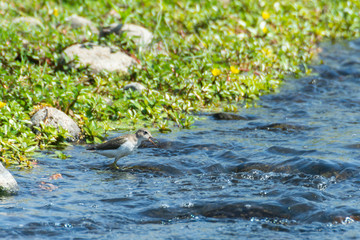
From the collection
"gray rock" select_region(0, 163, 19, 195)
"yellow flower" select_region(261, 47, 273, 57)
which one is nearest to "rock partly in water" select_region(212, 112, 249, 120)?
"yellow flower" select_region(261, 47, 273, 57)

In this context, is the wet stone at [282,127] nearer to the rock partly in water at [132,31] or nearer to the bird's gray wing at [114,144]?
the bird's gray wing at [114,144]

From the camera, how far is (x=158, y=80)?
40.9ft

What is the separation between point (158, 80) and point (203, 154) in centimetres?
332

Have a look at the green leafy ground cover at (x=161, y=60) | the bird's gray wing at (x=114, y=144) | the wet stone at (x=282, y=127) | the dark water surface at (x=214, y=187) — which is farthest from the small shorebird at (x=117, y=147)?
the wet stone at (x=282, y=127)

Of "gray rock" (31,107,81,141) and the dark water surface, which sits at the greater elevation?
"gray rock" (31,107,81,141)

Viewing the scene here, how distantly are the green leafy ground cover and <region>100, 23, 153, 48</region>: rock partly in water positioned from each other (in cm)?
27

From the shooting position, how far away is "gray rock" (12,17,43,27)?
14384 mm

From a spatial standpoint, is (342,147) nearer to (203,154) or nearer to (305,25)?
(203,154)

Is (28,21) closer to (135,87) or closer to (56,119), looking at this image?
(135,87)

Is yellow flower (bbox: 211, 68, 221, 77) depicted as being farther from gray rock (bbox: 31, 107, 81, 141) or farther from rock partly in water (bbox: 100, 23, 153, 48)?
gray rock (bbox: 31, 107, 81, 141)

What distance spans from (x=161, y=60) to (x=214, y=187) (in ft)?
18.7

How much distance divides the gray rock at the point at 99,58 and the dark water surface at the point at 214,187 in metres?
2.60

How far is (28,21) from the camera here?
14.9 metres

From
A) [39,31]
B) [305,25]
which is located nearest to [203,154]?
[39,31]
